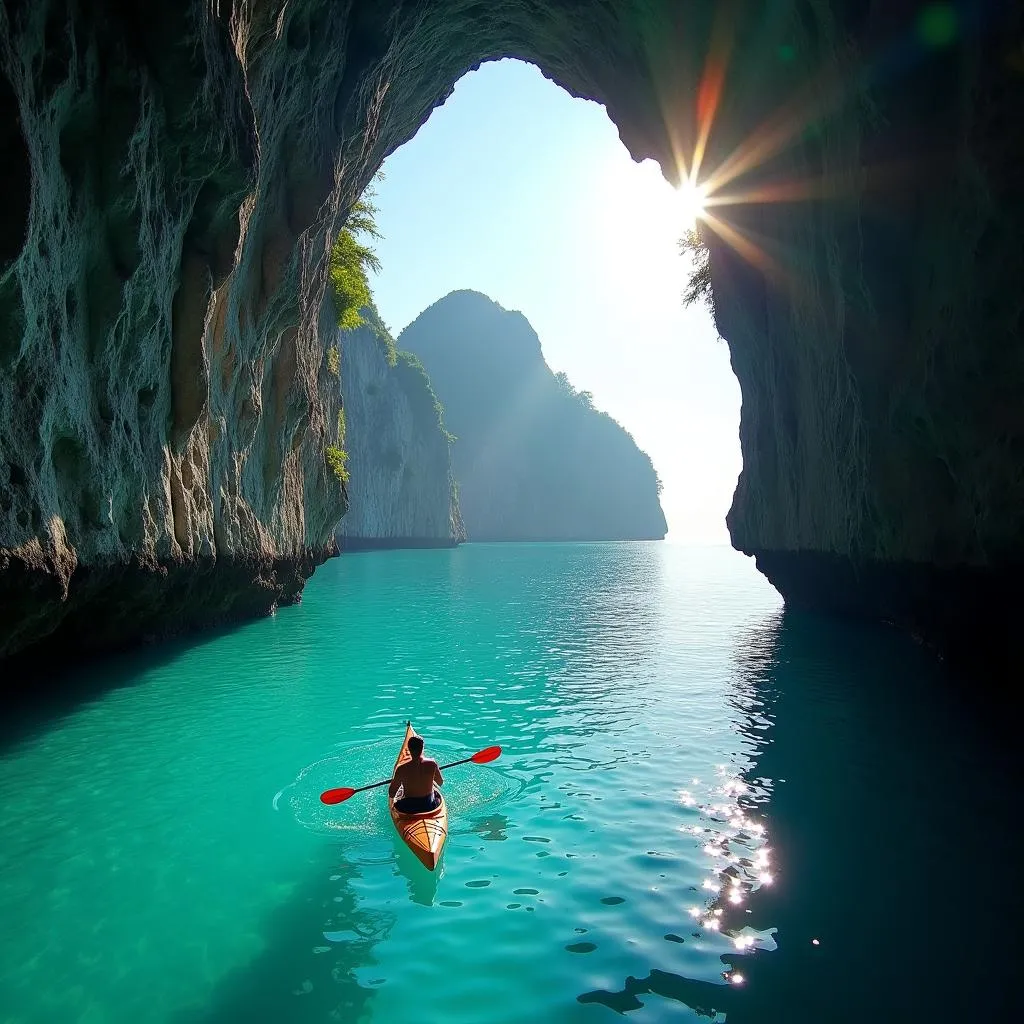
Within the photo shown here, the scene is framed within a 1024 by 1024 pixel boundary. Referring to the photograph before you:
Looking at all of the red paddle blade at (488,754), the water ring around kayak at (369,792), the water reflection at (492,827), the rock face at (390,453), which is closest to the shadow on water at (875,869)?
the water reflection at (492,827)

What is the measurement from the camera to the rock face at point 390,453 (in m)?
88.2

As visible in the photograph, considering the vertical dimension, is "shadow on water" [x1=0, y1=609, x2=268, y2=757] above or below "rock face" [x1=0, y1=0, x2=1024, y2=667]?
below

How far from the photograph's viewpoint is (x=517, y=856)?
7.12 m

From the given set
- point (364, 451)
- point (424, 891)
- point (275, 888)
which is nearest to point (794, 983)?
point (424, 891)

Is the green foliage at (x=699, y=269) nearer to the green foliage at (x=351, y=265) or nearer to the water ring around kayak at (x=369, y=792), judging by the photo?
the green foliage at (x=351, y=265)

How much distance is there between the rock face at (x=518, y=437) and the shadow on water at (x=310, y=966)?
149083mm

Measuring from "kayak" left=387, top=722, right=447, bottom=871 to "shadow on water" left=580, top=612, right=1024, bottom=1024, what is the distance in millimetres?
2195

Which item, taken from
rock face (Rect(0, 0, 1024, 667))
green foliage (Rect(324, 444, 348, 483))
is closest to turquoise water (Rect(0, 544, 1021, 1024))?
rock face (Rect(0, 0, 1024, 667))

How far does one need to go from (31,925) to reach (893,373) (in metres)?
15.8

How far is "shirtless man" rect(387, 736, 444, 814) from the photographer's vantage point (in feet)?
24.9

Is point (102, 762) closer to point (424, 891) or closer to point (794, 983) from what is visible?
point (424, 891)

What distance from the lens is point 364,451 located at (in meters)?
90.2

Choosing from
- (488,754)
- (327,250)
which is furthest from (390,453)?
(488,754)

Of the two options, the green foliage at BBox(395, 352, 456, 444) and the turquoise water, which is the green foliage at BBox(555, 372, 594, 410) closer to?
the green foliage at BBox(395, 352, 456, 444)
